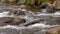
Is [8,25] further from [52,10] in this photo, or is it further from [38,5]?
[38,5]

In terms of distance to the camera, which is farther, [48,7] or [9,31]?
[48,7]

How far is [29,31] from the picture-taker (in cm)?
736

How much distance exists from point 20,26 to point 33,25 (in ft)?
1.57

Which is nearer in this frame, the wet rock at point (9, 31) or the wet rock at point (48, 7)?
the wet rock at point (9, 31)

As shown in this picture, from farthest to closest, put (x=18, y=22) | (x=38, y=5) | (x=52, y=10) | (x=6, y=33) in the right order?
(x=38, y=5), (x=52, y=10), (x=18, y=22), (x=6, y=33)

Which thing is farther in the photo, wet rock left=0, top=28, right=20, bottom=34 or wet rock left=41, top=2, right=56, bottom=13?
wet rock left=41, top=2, right=56, bottom=13

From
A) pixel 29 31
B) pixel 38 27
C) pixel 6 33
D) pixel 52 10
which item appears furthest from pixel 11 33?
pixel 52 10

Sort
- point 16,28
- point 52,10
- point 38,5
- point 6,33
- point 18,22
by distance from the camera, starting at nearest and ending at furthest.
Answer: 1. point 6,33
2. point 16,28
3. point 18,22
4. point 52,10
5. point 38,5

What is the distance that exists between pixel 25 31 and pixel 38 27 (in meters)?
0.66

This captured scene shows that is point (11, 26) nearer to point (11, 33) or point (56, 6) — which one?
point (11, 33)

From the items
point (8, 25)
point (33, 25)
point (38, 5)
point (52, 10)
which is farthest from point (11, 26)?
point (38, 5)

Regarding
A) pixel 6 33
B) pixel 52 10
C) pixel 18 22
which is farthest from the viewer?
pixel 52 10

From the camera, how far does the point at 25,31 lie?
734 centimetres

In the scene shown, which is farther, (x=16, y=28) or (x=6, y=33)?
(x=16, y=28)
